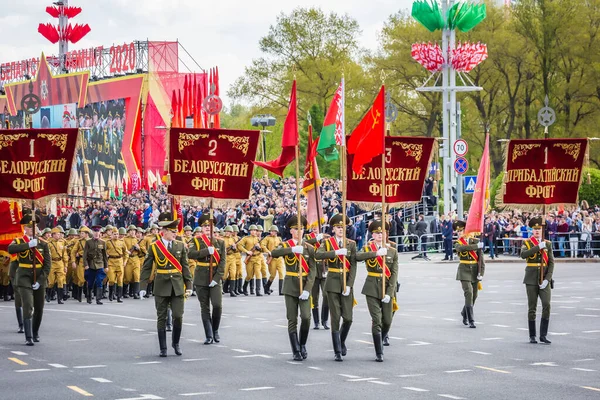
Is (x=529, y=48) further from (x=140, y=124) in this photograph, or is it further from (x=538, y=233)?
(x=538, y=233)

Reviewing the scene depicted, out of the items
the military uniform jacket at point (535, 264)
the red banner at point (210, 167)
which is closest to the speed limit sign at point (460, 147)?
the military uniform jacket at point (535, 264)

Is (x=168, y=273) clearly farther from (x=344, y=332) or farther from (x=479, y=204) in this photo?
(x=479, y=204)

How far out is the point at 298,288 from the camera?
15.0m

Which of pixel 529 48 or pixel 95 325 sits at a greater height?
pixel 529 48

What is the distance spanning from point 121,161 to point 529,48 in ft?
82.4

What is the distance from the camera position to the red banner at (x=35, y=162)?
17344 millimetres

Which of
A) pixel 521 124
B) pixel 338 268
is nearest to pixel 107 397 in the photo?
pixel 338 268

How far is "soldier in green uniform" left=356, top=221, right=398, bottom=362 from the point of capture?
48.0ft

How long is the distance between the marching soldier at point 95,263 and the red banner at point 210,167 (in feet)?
27.6

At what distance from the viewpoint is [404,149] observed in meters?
17.0

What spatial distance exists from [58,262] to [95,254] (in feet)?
2.78

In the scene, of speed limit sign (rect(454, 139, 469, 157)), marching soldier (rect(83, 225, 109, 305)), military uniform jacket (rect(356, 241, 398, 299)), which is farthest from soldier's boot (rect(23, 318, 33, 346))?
speed limit sign (rect(454, 139, 469, 157))

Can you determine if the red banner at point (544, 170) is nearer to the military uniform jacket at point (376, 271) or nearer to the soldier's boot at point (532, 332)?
the soldier's boot at point (532, 332)

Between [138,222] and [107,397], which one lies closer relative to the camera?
[107,397]
